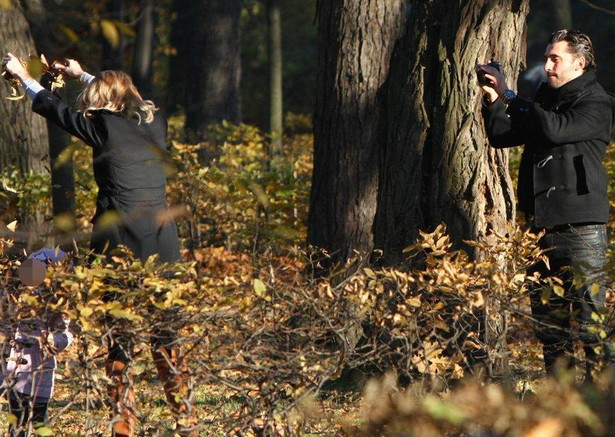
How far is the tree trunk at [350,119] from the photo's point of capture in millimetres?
7113

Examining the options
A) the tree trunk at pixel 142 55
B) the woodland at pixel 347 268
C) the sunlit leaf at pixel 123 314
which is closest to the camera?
the woodland at pixel 347 268

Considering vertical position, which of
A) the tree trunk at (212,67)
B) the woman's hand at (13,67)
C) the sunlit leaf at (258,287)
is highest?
the tree trunk at (212,67)

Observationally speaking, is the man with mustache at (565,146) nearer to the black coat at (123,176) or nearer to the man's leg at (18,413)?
the black coat at (123,176)

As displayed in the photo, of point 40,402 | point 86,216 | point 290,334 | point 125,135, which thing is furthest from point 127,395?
point 86,216

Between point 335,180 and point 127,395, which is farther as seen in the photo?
point 335,180

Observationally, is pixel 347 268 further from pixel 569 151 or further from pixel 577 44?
pixel 577 44

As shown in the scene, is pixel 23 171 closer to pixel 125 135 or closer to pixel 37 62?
pixel 125 135

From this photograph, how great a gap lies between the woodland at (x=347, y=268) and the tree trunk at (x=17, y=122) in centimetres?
2

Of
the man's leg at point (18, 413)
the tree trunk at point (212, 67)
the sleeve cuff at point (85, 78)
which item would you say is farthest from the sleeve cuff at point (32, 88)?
the tree trunk at point (212, 67)

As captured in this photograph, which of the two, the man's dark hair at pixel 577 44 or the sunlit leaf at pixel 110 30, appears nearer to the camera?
the sunlit leaf at pixel 110 30

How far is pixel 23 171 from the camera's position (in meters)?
11.0

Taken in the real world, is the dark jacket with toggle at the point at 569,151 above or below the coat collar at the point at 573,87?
below

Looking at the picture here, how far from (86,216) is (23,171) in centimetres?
74

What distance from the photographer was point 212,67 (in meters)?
17.9
